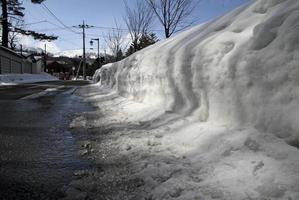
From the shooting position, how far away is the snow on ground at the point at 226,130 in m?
2.88

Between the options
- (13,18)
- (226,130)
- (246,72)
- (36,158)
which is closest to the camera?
(246,72)

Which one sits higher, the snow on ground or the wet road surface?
the snow on ground

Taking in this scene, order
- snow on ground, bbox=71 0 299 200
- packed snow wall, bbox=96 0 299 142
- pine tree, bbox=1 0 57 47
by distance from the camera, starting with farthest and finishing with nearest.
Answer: pine tree, bbox=1 0 57 47 < packed snow wall, bbox=96 0 299 142 < snow on ground, bbox=71 0 299 200

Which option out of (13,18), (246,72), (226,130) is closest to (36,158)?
(226,130)

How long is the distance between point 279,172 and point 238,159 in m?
0.50

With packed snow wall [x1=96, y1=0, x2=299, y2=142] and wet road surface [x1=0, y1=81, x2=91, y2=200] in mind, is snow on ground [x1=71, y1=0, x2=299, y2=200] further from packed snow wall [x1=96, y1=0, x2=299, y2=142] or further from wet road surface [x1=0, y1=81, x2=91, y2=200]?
wet road surface [x1=0, y1=81, x2=91, y2=200]

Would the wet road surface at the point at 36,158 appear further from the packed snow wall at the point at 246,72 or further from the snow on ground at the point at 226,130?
the packed snow wall at the point at 246,72

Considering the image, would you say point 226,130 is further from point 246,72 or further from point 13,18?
point 13,18

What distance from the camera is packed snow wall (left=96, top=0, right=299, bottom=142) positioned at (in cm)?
314

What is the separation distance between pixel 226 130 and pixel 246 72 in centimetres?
64

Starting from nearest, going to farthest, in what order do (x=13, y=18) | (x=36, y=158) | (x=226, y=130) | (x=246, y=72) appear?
(x=246, y=72), (x=226, y=130), (x=36, y=158), (x=13, y=18)

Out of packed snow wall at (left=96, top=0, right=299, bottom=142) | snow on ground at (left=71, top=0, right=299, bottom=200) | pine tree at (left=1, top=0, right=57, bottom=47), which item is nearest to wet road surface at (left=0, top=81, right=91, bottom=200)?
snow on ground at (left=71, top=0, right=299, bottom=200)

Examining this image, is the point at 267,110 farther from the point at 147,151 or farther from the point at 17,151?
the point at 17,151

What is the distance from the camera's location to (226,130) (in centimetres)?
384
